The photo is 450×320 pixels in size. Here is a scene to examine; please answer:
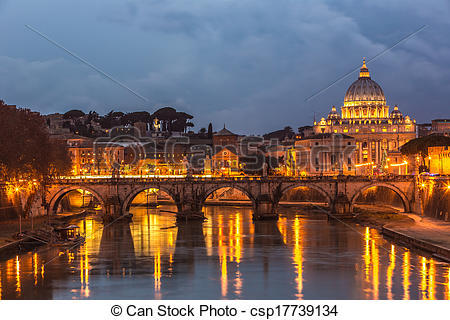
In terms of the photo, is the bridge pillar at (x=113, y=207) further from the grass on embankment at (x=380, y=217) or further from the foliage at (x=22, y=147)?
the grass on embankment at (x=380, y=217)

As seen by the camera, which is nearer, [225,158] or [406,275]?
[406,275]

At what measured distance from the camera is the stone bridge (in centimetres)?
8062

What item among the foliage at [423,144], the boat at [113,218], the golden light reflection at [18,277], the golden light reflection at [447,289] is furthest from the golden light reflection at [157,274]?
the foliage at [423,144]

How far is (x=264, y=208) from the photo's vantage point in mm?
80562

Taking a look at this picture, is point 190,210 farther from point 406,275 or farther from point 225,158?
point 225,158

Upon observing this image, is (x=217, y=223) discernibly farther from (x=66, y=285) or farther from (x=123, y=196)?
(x=66, y=285)

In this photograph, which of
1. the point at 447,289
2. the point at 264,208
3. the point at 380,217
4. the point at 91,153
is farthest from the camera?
the point at 91,153

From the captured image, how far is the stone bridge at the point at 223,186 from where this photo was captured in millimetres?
80625

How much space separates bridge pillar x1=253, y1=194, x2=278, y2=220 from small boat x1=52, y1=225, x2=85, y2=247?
75.8ft

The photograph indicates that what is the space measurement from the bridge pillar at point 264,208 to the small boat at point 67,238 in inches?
909

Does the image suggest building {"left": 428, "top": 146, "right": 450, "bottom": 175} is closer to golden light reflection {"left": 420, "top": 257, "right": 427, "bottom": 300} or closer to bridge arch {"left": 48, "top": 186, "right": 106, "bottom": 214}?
golden light reflection {"left": 420, "top": 257, "right": 427, "bottom": 300}

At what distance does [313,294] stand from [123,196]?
42580 mm

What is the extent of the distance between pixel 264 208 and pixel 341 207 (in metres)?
8.14

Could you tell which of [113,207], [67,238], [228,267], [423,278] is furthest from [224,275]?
[113,207]
